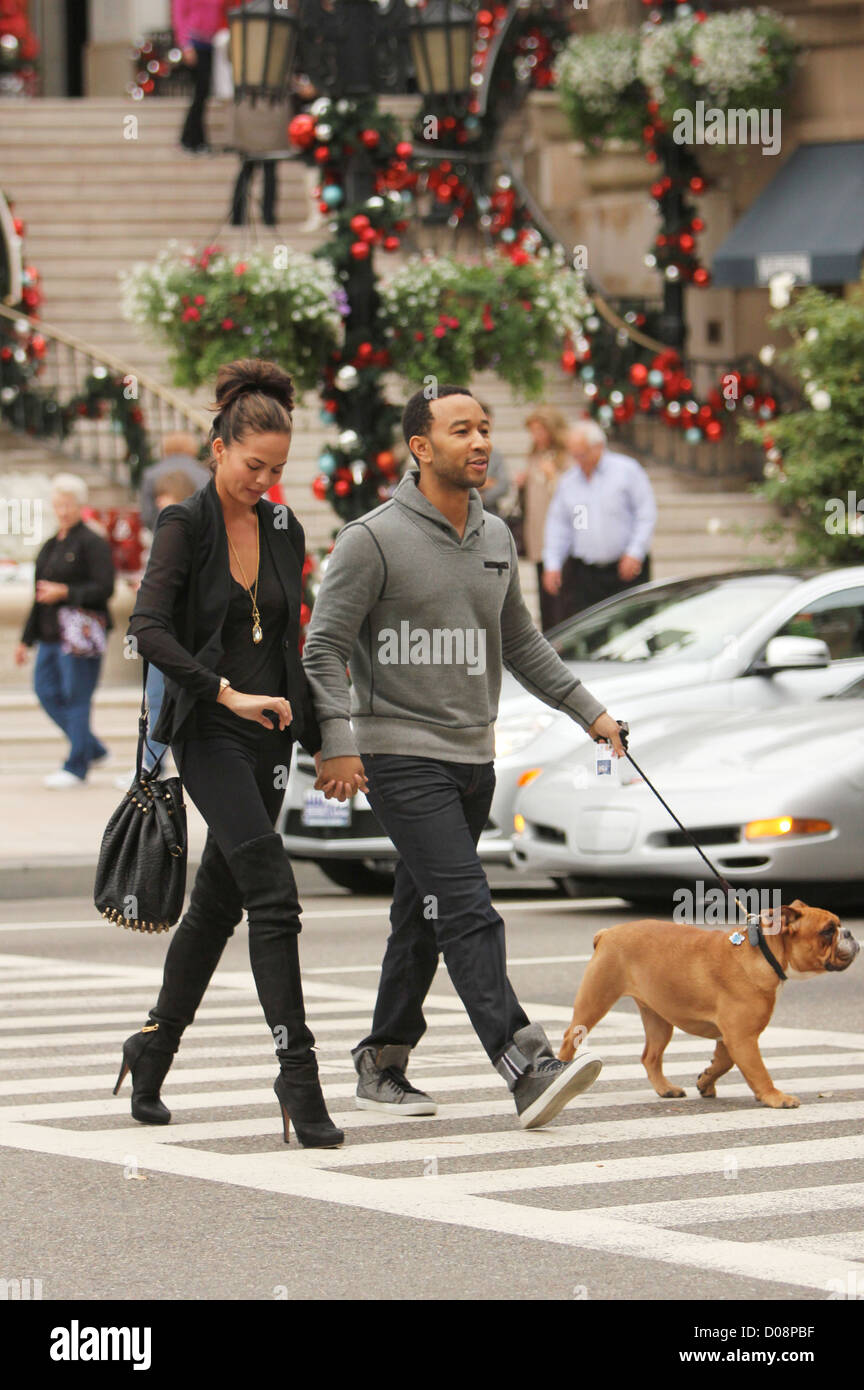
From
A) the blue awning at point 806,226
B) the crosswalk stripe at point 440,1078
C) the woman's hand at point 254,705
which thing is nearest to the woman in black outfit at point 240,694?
the woman's hand at point 254,705

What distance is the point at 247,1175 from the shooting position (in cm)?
641

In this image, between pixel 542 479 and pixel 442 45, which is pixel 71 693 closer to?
pixel 542 479

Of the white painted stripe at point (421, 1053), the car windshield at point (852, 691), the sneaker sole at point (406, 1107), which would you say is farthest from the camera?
the car windshield at point (852, 691)

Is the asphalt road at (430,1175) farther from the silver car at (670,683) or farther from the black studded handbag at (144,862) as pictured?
the silver car at (670,683)

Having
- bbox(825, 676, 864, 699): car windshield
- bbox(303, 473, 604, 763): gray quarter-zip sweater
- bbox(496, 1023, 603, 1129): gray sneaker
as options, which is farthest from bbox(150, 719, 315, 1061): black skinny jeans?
bbox(825, 676, 864, 699): car windshield

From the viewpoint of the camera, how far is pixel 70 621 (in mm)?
16641

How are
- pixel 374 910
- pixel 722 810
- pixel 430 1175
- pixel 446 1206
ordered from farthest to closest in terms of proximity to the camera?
pixel 374 910 < pixel 722 810 < pixel 430 1175 < pixel 446 1206

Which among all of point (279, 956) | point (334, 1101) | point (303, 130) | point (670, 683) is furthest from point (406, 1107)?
point (303, 130)

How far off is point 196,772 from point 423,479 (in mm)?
1055

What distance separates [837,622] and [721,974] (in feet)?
19.3

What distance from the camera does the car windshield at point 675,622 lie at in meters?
13.2

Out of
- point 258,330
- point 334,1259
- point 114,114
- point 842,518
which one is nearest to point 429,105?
point 258,330

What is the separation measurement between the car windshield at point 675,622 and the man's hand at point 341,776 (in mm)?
A: 6445

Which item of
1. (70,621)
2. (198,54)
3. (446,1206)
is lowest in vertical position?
(70,621)
